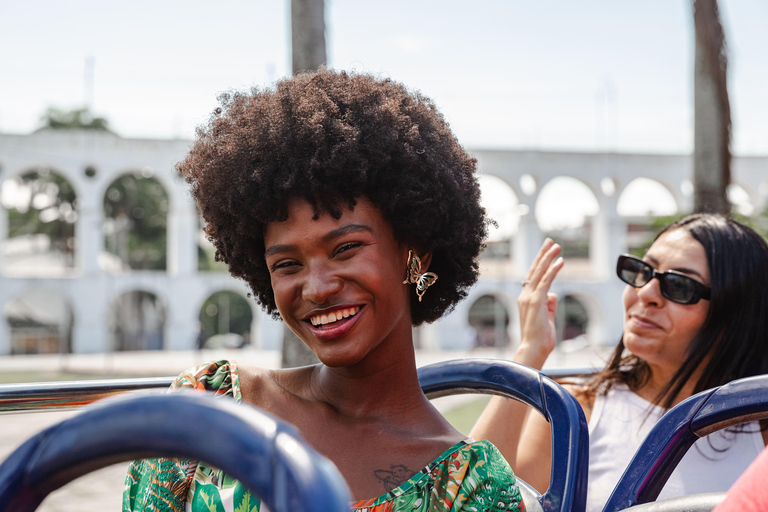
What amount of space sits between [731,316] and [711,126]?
409 centimetres

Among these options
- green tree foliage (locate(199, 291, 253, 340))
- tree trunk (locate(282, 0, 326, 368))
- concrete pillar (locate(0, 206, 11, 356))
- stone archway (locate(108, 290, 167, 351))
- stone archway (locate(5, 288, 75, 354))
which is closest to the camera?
tree trunk (locate(282, 0, 326, 368))

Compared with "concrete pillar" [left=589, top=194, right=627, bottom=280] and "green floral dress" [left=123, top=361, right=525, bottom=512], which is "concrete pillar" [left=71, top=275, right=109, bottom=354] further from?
"green floral dress" [left=123, top=361, right=525, bottom=512]

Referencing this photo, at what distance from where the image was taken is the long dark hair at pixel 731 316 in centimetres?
194

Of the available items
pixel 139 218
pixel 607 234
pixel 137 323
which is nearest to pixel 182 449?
pixel 607 234

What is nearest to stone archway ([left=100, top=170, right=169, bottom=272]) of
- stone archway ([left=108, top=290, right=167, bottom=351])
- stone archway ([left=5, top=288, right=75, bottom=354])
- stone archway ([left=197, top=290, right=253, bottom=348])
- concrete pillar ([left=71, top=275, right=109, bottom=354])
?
stone archway ([left=108, top=290, right=167, bottom=351])

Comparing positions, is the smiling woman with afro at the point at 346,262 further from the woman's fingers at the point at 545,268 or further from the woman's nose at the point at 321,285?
the woman's fingers at the point at 545,268

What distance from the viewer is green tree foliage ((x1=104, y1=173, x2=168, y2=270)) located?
37.6 metres

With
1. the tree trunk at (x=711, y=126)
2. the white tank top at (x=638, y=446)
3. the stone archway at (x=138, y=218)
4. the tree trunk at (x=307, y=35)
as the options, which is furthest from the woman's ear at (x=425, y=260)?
the stone archway at (x=138, y=218)

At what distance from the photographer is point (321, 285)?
49.5 inches

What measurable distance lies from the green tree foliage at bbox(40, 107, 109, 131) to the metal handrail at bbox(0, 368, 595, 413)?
38389mm

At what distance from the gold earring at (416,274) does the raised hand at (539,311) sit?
1.81 feet

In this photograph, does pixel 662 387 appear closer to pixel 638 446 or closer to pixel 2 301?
pixel 638 446

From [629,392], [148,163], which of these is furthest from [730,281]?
[148,163]

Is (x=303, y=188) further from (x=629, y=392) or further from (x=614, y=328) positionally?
(x=614, y=328)
